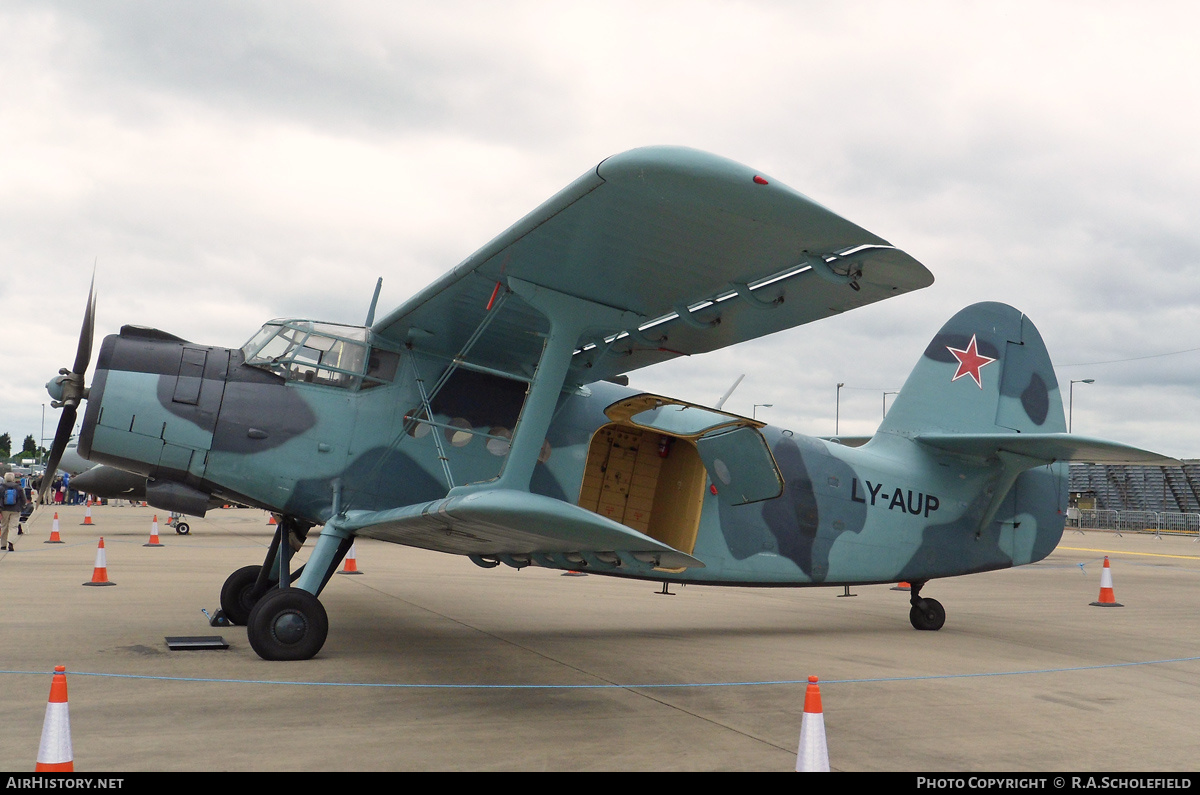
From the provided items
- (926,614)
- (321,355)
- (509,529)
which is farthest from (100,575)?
(926,614)

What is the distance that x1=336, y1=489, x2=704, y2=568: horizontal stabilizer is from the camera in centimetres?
480

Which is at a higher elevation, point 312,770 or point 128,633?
point 312,770

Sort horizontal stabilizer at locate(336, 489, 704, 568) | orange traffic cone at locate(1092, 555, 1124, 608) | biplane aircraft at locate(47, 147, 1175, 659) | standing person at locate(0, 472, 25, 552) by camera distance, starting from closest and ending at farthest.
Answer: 1. horizontal stabilizer at locate(336, 489, 704, 568)
2. biplane aircraft at locate(47, 147, 1175, 659)
3. orange traffic cone at locate(1092, 555, 1124, 608)
4. standing person at locate(0, 472, 25, 552)

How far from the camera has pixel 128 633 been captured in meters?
7.77

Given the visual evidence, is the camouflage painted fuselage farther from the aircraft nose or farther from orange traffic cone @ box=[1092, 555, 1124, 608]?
orange traffic cone @ box=[1092, 555, 1124, 608]

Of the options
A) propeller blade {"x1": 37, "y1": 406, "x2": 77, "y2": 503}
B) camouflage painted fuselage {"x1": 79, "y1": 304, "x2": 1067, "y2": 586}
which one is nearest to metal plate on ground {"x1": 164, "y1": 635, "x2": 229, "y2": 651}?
camouflage painted fuselage {"x1": 79, "y1": 304, "x2": 1067, "y2": 586}

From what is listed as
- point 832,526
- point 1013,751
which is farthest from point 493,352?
point 1013,751

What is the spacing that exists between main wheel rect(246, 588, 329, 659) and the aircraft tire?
21.6 ft

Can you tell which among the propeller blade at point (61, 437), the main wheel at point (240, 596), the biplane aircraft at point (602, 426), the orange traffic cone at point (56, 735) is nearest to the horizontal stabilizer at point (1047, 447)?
the biplane aircraft at point (602, 426)

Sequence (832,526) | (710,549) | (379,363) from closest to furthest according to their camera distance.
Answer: (379,363) < (710,549) < (832,526)

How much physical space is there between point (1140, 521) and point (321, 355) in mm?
48815

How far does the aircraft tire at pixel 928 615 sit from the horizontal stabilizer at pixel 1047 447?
1751mm
